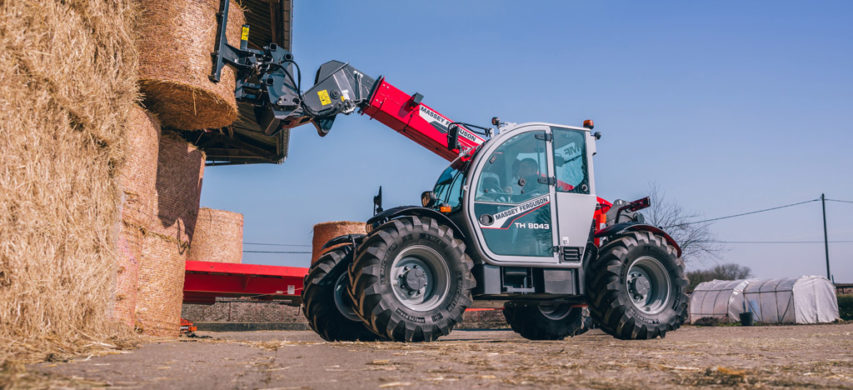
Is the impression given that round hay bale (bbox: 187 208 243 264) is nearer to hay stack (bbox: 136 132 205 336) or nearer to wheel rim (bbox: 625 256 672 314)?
hay stack (bbox: 136 132 205 336)

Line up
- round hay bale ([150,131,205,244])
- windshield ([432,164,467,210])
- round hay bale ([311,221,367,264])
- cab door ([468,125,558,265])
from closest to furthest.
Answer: cab door ([468,125,558,265]) < windshield ([432,164,467,210]) < round hay bale ([150,131,205,244]) < round hay bale ([311,221,367,264])

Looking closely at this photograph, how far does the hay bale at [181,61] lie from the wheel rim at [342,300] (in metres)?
2.57

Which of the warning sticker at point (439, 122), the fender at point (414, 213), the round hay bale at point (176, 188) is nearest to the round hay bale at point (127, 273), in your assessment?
the round hay bale at point (176, 188)

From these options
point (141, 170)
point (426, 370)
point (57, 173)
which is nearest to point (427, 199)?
point (141, 170)

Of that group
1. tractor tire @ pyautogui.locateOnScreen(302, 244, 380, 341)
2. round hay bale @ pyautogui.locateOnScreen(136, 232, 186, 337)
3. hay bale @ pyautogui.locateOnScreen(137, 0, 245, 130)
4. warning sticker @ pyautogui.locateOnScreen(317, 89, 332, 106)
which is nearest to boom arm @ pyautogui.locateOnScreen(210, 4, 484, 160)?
warning sticker @ pyautogui.locateOnScreen(317, 89, 332, 106)

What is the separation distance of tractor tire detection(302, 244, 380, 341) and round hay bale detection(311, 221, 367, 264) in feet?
23.5

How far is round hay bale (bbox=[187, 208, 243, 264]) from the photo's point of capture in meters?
12.9

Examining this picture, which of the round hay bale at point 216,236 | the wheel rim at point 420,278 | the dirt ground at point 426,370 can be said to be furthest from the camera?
the round hay bale at point 216,236

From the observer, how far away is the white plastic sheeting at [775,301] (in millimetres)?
22672

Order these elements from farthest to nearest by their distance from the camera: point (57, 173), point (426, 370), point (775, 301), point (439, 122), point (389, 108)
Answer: point (775, 301) → point (439, 122) → point (389, 108) → point (57, 173) → point (426, 370)

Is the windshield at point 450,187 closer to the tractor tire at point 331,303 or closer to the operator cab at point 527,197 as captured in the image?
the operator cab at point 527,197

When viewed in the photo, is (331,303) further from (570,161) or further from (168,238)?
(570,161)

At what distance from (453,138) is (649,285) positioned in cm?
296

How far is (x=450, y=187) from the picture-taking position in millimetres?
7367
